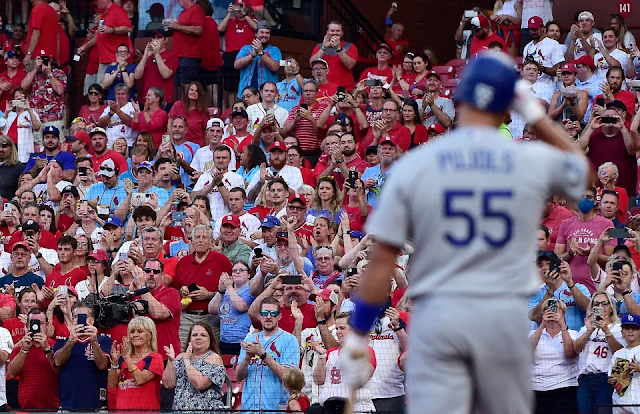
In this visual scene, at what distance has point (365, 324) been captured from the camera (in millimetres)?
4219

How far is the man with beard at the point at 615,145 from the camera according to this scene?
44.3 ft

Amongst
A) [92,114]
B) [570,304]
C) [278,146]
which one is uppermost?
[92,114]

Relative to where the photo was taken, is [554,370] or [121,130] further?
[121,130]

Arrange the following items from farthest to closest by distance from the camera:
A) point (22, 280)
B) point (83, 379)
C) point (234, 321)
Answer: point (22, 280)
point (234, 321)
point (83, 379)

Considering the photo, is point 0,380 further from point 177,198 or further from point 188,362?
point 177,198

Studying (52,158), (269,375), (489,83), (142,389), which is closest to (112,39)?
(52,158)

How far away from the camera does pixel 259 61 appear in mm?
16781

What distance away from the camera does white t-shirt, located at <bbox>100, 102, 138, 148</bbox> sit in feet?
54.9

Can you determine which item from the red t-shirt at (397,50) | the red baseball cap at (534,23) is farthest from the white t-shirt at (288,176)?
the red t-shirt at (397,50)

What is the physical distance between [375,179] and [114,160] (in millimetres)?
3718

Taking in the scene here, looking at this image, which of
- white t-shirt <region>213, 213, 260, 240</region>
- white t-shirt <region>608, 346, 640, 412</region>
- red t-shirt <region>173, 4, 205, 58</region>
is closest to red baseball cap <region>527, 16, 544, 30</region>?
red t-shirt <region>173, 4, 205, 58</region>

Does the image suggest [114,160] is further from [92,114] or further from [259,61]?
[259,61]

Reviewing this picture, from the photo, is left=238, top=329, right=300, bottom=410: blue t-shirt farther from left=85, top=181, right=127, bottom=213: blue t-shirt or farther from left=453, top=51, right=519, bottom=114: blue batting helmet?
left=453, top=51, right=519, bottom=114: blue batting helmet

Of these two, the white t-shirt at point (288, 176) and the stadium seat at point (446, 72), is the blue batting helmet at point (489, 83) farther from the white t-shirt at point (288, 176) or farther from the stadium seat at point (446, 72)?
the stadium seat at point (446, 72)
